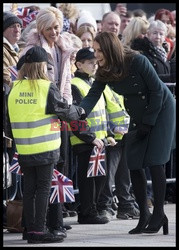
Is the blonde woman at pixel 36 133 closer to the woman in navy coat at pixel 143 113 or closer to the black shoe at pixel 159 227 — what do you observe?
the woman in navy coat at pixel 143 113

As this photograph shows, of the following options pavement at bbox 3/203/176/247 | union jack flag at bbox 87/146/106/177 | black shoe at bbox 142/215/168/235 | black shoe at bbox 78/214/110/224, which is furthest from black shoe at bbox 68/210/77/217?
black shoe at bbox 142/215/168/235

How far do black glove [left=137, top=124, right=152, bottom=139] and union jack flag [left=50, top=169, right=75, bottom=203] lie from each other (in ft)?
2.70

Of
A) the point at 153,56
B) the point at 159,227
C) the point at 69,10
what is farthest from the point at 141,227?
the point at 69,10

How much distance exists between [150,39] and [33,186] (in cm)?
421

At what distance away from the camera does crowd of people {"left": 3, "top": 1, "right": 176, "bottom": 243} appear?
342 inches

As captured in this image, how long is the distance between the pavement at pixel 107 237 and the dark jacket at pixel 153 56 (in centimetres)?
208

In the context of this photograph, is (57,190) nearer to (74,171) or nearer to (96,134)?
(96,134)

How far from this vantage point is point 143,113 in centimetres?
913

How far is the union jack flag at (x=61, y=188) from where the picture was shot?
909cm

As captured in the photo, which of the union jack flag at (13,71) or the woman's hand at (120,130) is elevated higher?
the union jack flag at (13,71)

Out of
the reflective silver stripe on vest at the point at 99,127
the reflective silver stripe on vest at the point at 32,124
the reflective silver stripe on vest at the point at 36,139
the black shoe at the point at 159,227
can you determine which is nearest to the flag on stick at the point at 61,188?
the reflective silver stripe on vest at the point at 36,139

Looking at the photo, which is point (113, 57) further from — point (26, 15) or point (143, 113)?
point (26, 15)

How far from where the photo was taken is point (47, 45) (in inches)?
387

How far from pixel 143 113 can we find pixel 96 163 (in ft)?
4.09
